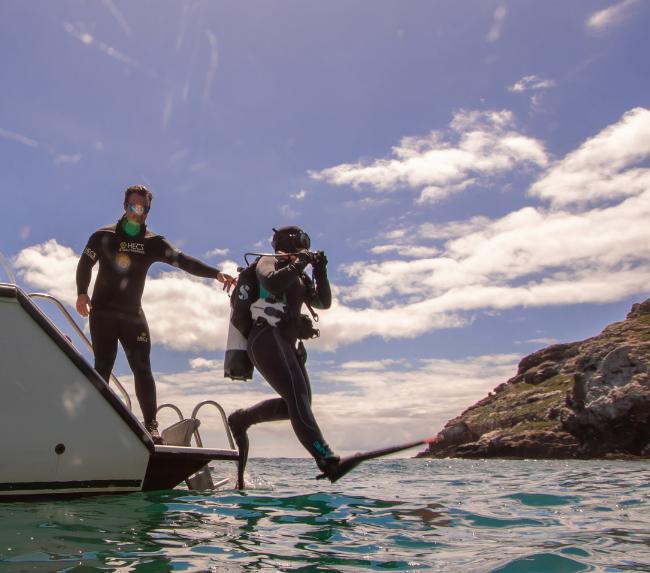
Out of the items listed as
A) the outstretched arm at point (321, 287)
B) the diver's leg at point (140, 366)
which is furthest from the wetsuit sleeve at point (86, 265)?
the outstretched arm at point (321, 287)

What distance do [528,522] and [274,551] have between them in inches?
89.8

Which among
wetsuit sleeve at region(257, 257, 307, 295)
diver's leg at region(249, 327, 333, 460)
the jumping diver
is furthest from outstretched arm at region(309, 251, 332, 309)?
diver's leg at region(249, 327, 333, 460)

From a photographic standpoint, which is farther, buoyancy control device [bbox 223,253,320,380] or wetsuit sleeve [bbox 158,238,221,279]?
wetsuit sleeve [bbox 158,238,221,279]

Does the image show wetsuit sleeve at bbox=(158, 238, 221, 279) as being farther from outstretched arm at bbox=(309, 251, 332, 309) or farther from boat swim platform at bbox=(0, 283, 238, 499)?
boat swim platform at bbox=(0, 283, 238, 499)

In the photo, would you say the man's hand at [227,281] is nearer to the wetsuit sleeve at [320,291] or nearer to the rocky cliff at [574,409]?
the wetsuit sleeve at [320,291]

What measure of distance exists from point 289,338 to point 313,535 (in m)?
2.17

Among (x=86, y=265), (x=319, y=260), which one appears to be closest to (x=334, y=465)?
(x=319, y=260)

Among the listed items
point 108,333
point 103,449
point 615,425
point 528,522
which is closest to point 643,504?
point 528,522

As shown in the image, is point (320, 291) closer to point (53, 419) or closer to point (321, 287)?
point (321, 287)

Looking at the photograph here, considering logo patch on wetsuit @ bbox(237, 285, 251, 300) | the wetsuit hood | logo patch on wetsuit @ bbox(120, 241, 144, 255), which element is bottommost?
logo patch on wetsuit @ bbox(237, 285, 251, 300)

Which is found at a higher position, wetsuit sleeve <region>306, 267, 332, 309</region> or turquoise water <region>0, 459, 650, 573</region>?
wetsuit sleeve <region>306, 267, 332, 309</region>

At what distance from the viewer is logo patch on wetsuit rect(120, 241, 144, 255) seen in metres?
6.00

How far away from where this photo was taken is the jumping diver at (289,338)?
5.27 metres

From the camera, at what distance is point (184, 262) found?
254 inches
